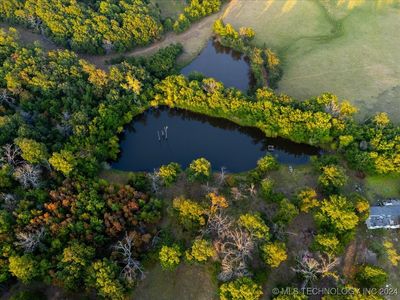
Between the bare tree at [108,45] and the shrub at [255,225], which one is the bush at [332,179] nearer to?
the shrub at [255,225]

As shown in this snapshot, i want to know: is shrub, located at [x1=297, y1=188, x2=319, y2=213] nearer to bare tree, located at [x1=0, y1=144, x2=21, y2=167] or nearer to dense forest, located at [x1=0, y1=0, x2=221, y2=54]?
bare tree, located at [x1=0, y1=144, x2=21, y2=167]

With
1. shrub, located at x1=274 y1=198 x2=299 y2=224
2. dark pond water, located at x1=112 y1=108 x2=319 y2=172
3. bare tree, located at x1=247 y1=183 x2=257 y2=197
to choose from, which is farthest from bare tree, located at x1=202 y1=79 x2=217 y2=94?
shrub, located at x1=274 y1=198 x2=299 y2=224

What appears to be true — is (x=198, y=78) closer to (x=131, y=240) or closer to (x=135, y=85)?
(x=135, y=85)

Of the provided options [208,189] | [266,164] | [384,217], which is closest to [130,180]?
[208,189]

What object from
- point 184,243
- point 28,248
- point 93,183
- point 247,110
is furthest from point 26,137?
point 247,110

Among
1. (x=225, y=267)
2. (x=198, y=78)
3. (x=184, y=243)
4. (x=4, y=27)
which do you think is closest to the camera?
(x=225, y=267)

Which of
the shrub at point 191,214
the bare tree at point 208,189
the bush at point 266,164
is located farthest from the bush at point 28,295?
the bush at point 266,164

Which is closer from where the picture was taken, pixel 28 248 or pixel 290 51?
pixel 28 248
